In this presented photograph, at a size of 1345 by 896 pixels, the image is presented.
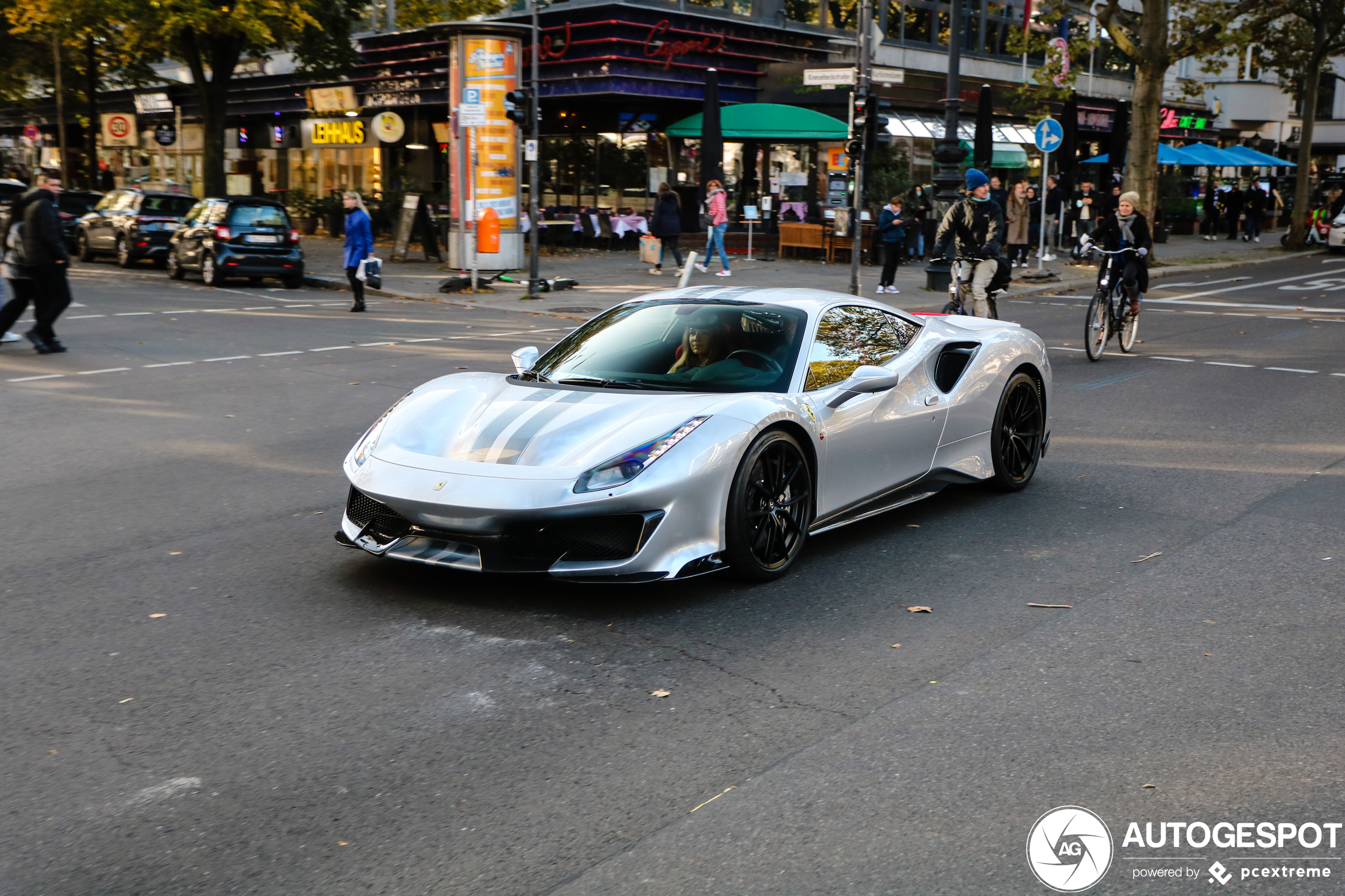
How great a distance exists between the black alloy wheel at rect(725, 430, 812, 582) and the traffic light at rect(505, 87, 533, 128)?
54.5 feet

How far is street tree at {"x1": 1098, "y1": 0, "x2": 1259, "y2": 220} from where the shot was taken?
30.5 meters

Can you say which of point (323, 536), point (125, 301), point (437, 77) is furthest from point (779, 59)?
point (323, 536)

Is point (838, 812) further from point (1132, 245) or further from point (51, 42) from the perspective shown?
point (51, 42)

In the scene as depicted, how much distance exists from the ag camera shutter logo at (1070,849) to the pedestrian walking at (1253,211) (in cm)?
4291

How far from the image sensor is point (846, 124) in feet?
103

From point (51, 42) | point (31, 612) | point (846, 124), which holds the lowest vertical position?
point (31, 612)

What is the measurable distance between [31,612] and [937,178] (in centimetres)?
2140

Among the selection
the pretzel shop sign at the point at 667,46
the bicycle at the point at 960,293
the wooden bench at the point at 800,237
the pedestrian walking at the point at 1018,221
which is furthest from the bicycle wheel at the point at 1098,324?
the pretzel shop sign at the point at 667,46

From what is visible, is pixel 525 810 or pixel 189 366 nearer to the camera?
pixel 525 810

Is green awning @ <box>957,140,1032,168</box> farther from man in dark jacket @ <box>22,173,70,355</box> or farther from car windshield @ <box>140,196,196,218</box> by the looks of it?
man in dark jacket @ <box>22,173,70,355</box>

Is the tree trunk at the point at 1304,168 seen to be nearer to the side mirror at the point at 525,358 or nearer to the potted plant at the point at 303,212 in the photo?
the potted plant at the point at 303,212

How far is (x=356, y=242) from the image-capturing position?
20.0 metres

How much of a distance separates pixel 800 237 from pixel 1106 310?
52.9 feet

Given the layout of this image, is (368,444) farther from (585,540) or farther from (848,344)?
(848,344)
